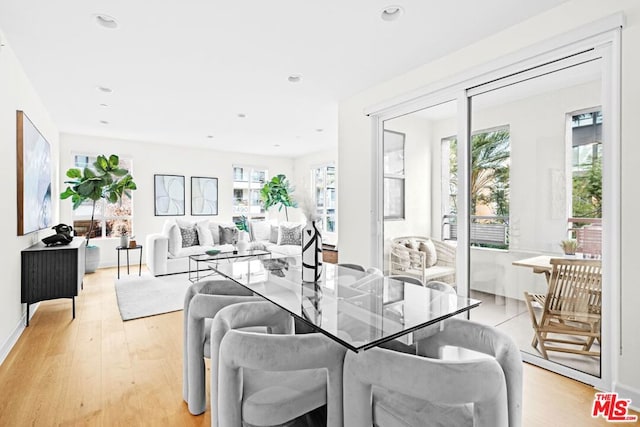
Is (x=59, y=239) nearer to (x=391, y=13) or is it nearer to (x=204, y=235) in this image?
(x=204, y=235)

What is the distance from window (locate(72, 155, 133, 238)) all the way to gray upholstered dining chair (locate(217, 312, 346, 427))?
629cm

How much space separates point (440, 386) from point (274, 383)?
0.69 meters

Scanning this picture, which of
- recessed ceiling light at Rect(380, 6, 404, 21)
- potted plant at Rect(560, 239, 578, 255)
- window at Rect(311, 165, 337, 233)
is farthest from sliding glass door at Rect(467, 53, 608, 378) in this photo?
window at Rect(311, 165, 337, 233)

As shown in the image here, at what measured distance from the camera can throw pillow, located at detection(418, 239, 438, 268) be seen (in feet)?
10.6

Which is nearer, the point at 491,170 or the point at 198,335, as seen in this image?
the point at 198,335

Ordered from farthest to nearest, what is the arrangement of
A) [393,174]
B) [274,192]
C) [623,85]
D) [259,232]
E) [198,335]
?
[274,192] → [259,232] → [393,174] → [623,85] → [198,335]

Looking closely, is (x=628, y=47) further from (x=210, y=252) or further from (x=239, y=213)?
(x=239, y=213)

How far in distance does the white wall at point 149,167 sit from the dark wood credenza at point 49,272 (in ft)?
10.7

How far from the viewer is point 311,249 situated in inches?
73.1

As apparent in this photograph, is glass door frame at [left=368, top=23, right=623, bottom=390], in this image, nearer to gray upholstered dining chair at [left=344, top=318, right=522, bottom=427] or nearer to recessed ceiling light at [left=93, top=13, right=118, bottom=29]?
gray upholstered dining chair at [left=344, top=318, right=522, bottom=427]

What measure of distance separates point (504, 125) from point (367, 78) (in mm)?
1435

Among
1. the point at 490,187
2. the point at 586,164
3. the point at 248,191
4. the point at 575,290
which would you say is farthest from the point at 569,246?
the point at 248,191

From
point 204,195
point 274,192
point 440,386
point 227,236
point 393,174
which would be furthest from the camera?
point 274,192

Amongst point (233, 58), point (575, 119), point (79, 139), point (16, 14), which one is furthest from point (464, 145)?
point (79, 139)
